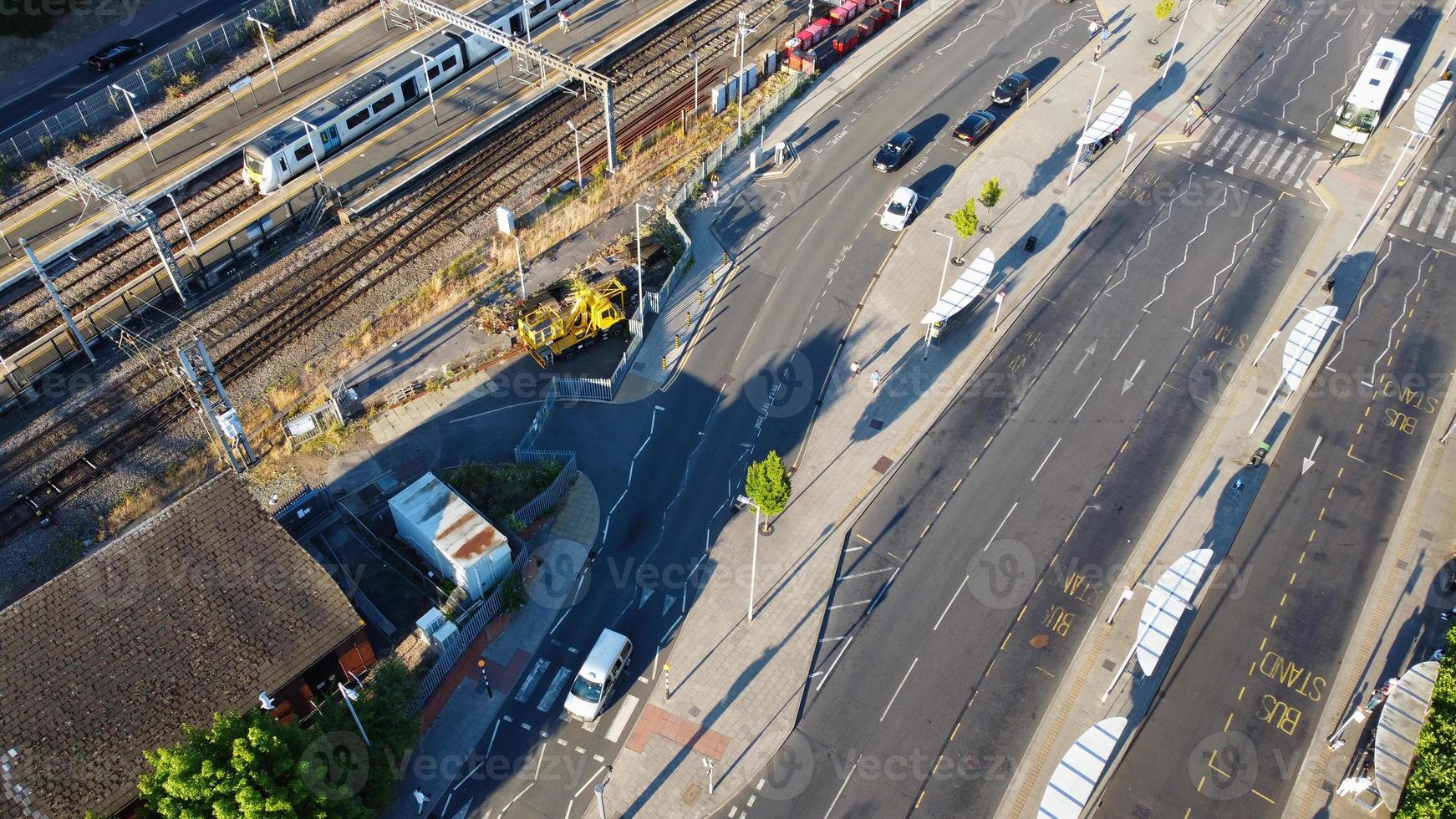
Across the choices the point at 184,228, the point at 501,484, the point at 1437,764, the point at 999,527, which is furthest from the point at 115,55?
the point at 1437,764

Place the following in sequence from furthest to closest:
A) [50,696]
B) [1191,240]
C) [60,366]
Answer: [1191,240] → [60,366] → [50,696]

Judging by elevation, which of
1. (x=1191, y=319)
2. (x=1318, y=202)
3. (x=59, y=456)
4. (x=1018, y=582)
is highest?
(x=1318, y=202)

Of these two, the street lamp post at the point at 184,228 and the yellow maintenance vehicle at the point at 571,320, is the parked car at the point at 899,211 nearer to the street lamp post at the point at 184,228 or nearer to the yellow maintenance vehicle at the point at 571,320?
the yellow maintenance vehicle at the point at 571,320

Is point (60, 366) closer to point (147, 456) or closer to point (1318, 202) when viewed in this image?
point (147, 456)

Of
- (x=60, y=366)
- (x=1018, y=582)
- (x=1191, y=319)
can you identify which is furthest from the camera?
(x=1191, y=319)

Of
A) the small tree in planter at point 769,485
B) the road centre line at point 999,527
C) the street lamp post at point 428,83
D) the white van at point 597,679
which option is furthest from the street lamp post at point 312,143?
the road centre line at point 999,527

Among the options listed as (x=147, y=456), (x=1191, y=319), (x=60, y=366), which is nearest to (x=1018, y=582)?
(x=1191, y=319)

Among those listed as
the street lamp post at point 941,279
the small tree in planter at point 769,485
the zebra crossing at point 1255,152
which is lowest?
the small tree in planter at point 769,485
